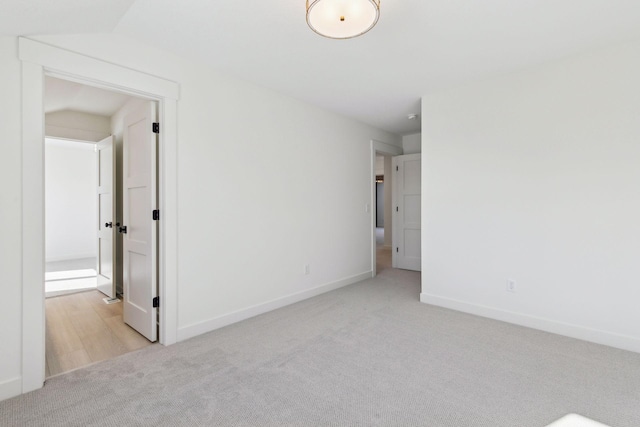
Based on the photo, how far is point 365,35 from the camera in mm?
2326

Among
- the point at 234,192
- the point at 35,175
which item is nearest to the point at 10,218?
the point at 35,175

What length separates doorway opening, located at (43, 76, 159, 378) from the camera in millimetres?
2632

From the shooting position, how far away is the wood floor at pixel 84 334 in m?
2.37

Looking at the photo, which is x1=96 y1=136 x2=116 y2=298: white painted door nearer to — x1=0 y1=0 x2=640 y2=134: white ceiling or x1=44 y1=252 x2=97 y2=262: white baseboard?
x1=0 y1=0 x2=640 y2=134: white ceiling

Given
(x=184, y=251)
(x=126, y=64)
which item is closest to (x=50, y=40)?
(x=126, y=64)

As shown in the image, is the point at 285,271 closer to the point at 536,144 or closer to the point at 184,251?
the point at 184,251

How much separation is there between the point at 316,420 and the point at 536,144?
2962 millimetres

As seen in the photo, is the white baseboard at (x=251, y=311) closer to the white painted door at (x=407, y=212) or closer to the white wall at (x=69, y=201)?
the white painted door at (x=407, y=212)

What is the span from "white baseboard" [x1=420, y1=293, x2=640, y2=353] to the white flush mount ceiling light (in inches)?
115

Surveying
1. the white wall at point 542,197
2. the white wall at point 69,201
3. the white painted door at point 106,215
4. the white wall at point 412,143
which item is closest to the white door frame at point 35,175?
the white painted door at point 106,215

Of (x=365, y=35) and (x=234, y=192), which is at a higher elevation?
(x=365, y=35)

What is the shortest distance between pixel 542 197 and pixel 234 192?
289cm

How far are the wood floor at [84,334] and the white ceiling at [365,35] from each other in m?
2.22

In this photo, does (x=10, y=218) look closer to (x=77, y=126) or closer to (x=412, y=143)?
(x=77, y=126)
